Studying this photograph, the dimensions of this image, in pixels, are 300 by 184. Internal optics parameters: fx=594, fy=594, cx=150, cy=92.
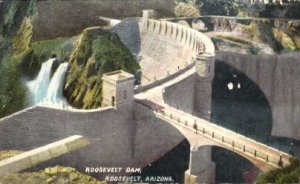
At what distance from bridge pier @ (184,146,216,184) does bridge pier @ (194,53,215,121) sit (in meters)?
3.04

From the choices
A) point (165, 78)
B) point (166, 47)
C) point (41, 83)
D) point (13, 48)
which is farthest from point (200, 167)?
point (166, 47)

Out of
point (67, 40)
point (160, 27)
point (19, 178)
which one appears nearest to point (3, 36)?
point (67, 40)

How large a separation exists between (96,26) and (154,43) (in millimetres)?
2821

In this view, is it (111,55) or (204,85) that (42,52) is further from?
(204,85)

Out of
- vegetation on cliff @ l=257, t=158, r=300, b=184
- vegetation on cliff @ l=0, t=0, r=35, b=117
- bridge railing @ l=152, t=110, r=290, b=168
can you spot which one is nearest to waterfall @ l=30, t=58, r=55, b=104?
vegetation on cliff @ l=0, t=0, r=35, b=117

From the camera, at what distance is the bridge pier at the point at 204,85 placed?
72.5ft

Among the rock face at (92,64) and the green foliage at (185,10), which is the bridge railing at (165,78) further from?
the green foliage at (185,10)

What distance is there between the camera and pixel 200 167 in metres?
18.9

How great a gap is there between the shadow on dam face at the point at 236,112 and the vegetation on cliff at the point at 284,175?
308 centimetres

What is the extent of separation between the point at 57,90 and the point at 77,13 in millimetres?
4820

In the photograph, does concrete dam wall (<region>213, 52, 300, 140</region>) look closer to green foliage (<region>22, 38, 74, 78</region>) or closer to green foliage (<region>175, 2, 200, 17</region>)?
green foliage (<region>175, 2, 200, 17</region>)

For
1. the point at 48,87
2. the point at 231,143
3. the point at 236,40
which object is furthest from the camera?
the point at 236,40

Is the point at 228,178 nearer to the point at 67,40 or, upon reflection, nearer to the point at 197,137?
the point at 197,137

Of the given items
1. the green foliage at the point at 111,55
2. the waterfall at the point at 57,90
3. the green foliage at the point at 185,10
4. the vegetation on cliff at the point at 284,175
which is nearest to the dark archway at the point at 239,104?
the green foliage at the point at 185,10
